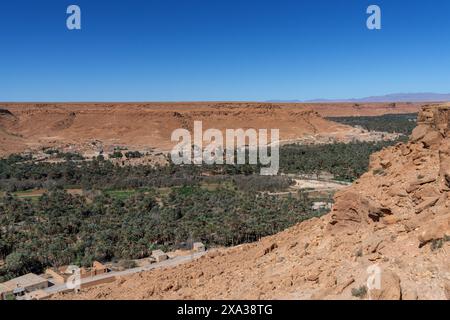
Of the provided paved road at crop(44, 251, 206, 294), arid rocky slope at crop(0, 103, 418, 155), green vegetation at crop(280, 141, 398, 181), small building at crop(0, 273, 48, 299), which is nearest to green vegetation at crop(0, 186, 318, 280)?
small building at crop(0, 273, 48, 299)

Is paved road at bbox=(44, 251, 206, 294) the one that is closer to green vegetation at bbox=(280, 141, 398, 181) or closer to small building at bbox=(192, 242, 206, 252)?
small building at bbox=(192, 242, 206, 252)

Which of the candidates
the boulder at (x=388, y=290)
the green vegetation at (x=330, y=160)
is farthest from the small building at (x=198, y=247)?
the green vegetation at (x=330, y=160)

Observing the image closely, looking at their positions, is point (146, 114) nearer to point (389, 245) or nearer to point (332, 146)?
point (332, 146)

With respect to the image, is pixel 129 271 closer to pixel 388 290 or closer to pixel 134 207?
pixel 134 207

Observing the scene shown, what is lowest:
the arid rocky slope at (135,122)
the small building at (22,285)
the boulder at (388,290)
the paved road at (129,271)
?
the paved road at (129,271)

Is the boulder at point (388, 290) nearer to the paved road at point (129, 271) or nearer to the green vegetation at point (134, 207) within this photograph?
the paved road at point (129, 271)

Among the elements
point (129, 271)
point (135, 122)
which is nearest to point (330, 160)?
point (129, 271)
